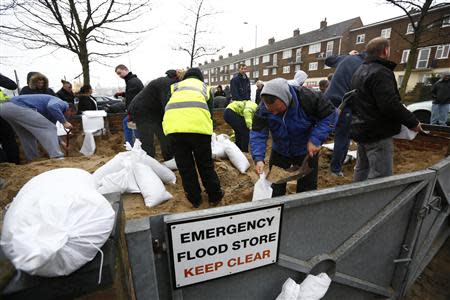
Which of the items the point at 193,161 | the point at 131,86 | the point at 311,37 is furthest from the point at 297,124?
the point at 311,37

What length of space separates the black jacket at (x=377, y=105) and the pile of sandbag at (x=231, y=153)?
5.64 ft

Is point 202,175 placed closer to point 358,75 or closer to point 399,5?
point 358,75

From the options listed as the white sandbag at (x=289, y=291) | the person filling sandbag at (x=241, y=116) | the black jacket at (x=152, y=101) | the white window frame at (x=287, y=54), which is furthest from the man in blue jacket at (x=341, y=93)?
the white window frame at (x=287, y=54)

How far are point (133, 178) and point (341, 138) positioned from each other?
2873 mm

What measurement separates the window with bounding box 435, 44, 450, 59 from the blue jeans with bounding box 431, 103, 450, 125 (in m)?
20.6

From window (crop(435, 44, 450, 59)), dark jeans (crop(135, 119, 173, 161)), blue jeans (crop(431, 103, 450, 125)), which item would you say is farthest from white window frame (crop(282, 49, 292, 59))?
dark jeans (crop(135, 119, 173, 161))

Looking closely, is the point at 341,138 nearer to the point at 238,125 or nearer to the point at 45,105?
the point at 238,125

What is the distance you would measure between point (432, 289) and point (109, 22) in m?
11.0

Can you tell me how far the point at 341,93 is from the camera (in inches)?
150

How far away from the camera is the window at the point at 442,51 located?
71.0ft

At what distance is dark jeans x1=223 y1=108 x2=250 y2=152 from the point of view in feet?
15.0

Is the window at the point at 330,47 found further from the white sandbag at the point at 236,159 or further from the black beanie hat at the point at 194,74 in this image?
the black beanie hat at the point at 194,74

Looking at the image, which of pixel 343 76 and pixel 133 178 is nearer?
pixel 133 178

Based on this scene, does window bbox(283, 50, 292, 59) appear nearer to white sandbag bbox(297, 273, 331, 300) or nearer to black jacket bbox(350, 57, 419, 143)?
black jacket bbox(350, 57, 419, 143)
